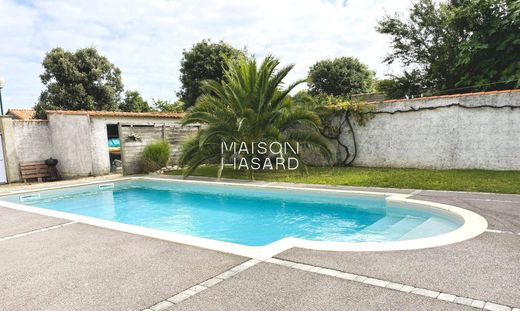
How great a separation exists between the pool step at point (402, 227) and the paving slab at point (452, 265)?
1.78 metres

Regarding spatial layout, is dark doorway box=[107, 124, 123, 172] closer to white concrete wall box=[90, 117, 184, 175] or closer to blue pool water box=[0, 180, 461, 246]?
white concrete wall box=[90, 117, 184, 175]

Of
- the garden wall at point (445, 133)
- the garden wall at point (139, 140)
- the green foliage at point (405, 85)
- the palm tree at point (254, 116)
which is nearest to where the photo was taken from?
the garden wall at point (445, 133)

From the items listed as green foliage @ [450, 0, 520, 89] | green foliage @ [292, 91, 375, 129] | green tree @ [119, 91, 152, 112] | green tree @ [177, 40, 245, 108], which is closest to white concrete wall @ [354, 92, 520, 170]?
green foliage @ [292, 91, 375, 129]

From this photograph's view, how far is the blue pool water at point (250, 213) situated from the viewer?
7359mm

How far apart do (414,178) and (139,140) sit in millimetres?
12536

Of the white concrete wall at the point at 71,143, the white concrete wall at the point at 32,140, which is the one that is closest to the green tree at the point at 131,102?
the white concrete wall at the point at 32,140

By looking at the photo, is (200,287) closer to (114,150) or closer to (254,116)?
(254,116)

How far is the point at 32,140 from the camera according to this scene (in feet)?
54.7

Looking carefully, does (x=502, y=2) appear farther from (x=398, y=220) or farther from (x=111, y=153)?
(x=111, y=153)

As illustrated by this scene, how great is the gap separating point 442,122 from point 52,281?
12.9 m

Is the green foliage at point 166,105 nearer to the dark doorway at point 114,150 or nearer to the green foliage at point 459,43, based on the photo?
the dark doorway at point 114,150

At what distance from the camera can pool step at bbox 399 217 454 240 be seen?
638 cm

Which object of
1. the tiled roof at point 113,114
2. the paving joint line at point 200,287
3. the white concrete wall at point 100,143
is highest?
the tiled roof at point 113,114

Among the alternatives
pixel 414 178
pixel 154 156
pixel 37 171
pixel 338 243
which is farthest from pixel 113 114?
pixel 338 243
